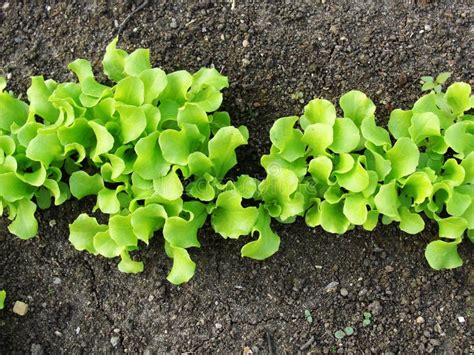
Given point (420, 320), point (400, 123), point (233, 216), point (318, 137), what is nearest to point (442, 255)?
point (420, 320)

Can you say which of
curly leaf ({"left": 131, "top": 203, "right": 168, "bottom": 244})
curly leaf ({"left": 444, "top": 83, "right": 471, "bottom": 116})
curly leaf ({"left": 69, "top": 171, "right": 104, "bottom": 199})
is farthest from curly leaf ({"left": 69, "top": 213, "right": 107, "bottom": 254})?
curly leaf ({"left": 444, "top": 83, "right": 471, "bottom": 116})

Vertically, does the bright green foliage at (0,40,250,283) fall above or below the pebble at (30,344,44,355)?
above

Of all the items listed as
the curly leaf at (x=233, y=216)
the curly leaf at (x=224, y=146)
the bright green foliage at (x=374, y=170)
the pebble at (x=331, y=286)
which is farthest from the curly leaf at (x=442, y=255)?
the curly leaf at (x=224, y=146)

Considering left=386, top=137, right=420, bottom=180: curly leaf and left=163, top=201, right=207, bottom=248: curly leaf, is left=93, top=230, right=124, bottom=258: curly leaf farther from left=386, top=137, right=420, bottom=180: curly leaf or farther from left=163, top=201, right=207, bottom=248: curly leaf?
left=386, top=137, right=420, bottom=180: curly leaf

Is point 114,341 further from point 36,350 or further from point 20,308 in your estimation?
point 20,308

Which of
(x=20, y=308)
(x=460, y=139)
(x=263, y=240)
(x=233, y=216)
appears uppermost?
(x=460, y=139)

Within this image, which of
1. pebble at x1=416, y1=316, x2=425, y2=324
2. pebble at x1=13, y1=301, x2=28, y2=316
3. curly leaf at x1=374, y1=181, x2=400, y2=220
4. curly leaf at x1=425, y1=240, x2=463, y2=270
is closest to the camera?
curly leaf at x1=374, y1=181, x2=400, y2=220
